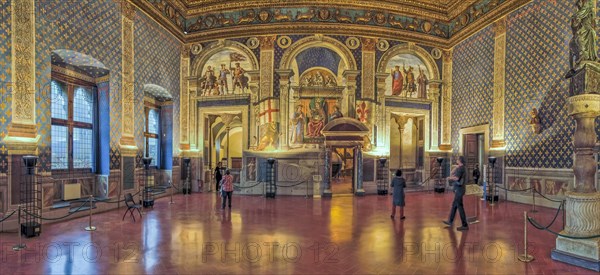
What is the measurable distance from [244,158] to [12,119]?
29.6ft

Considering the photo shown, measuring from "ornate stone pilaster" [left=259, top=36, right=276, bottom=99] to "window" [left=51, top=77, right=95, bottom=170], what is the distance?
22.5ft

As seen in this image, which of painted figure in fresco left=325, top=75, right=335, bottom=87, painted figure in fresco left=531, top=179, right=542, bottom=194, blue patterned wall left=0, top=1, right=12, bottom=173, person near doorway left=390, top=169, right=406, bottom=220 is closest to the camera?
blue patterned wall left=0, top=1, right=12, bottom=173

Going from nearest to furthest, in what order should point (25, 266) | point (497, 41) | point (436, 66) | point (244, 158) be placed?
point (25, 266) < point (497, 41) < point (244, 158) < point (436, 66)

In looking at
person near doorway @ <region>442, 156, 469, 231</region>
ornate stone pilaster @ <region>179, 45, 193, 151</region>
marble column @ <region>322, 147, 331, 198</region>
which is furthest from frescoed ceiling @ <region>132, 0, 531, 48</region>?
person near doorway @ <region>442, 156, 469, 231</region>

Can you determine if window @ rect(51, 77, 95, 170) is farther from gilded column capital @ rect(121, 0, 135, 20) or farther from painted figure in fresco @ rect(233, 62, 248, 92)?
painted figure in fresco @ rect(233, 62, 248, 92)

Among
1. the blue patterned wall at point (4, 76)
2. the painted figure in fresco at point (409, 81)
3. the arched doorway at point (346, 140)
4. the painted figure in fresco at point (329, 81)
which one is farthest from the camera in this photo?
the painted figure in fresco at point (329, 81)

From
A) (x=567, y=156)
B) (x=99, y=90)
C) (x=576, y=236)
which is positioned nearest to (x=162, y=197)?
(x=99, y=90)

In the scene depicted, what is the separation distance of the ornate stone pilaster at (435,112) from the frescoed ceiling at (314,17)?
8.22 feet

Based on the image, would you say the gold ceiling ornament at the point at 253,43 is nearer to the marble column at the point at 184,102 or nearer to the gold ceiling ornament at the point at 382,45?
the marble column at the point at 184,102

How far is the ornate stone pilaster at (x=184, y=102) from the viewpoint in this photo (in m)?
16.6

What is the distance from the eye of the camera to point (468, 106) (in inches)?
636

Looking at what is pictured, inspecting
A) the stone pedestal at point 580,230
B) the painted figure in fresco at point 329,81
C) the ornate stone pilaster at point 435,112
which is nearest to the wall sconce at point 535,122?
the ornate stone pilaster at point 435,112

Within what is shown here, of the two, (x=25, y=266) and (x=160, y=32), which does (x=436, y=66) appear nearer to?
(x=160, y=32)

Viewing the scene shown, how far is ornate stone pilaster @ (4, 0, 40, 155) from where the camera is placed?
8258 mm
